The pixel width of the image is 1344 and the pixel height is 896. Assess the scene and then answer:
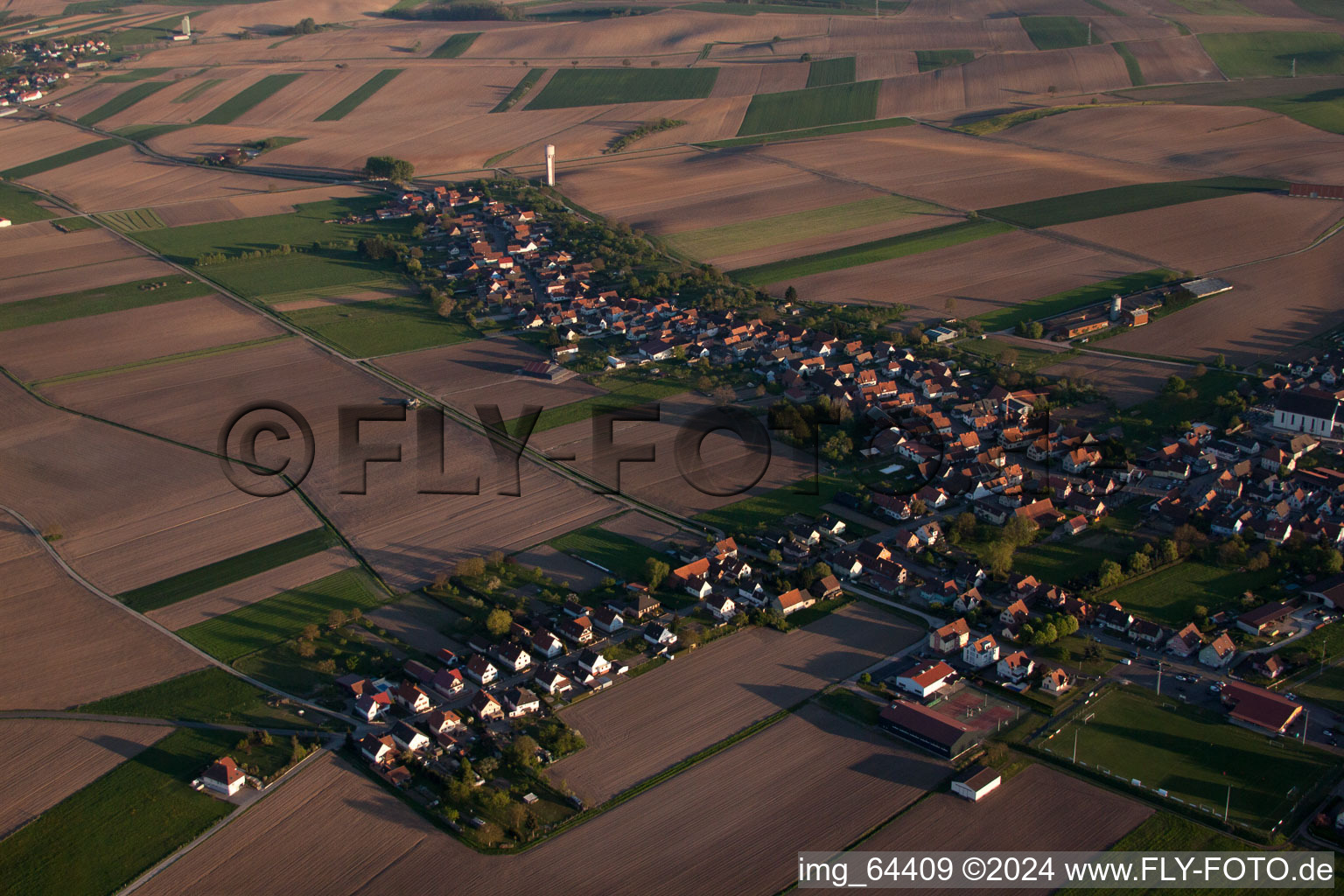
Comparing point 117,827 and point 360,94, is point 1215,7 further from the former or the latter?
point 117,827

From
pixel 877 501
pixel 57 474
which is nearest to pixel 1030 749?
pixel 877 501

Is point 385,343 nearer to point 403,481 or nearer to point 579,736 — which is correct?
point 403,481

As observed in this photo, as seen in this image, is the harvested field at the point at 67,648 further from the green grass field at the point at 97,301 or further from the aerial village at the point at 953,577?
the green grass field at the point at 97,301

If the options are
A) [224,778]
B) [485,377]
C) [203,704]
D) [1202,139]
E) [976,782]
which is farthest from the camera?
[1202,139]

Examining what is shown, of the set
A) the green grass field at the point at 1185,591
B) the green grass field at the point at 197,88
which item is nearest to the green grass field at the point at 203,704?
the green grass field at the point at 1185,591

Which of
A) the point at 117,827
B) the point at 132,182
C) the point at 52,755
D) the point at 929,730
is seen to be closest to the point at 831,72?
the point at 132,182

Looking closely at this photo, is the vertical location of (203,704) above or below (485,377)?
below
